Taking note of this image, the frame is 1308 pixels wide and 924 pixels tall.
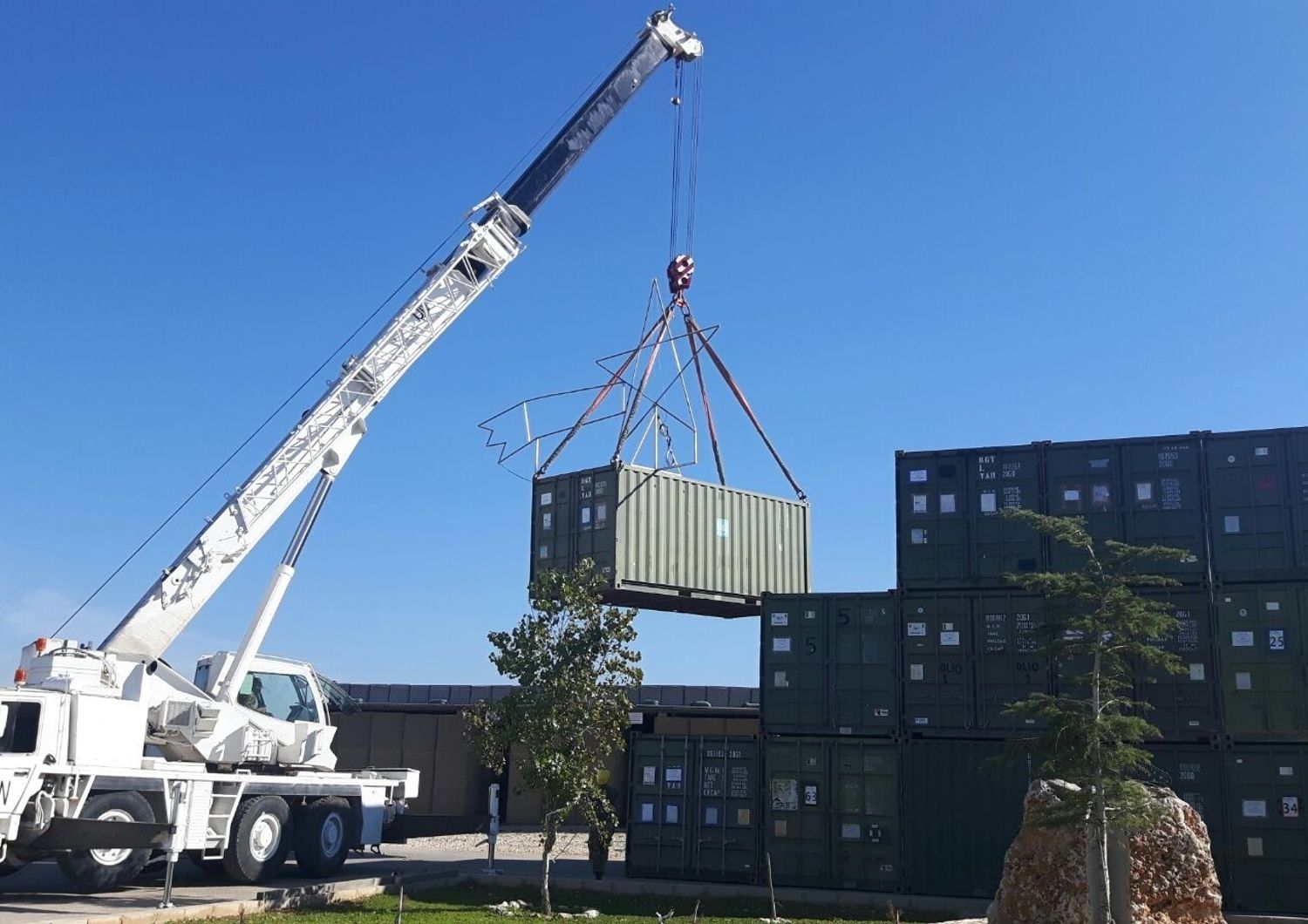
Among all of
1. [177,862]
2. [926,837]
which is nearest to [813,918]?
[926,837]

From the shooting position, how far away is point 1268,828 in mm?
17422

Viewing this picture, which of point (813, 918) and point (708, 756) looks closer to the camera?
point (813, 918)

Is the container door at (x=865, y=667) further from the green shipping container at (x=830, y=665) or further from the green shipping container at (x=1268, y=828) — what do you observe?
the green shipping container at (x=1268, y=828)

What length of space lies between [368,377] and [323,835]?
7.83 metres

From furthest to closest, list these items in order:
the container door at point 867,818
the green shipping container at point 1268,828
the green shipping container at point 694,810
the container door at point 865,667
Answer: the green shipping container at point 694,810
the container door at point 865,667
the container door at point 867,818
the green shipping container at point 1268,828

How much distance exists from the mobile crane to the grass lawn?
254 centimetres

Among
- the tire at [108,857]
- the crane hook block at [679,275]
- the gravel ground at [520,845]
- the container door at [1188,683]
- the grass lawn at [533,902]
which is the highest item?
the crane hook block at [679,275]

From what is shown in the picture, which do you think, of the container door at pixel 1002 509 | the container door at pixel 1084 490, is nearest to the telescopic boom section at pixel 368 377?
the container door at pixel 1002 509

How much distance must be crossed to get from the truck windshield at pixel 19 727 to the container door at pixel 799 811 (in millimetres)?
10955

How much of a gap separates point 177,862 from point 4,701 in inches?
237

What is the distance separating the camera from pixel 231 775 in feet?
62.3

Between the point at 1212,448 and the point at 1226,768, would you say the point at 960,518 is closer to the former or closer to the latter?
the point at 1212,448

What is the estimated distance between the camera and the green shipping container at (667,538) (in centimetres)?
2231

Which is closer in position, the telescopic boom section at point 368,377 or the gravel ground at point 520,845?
the telescopic boom section at point 368,377
